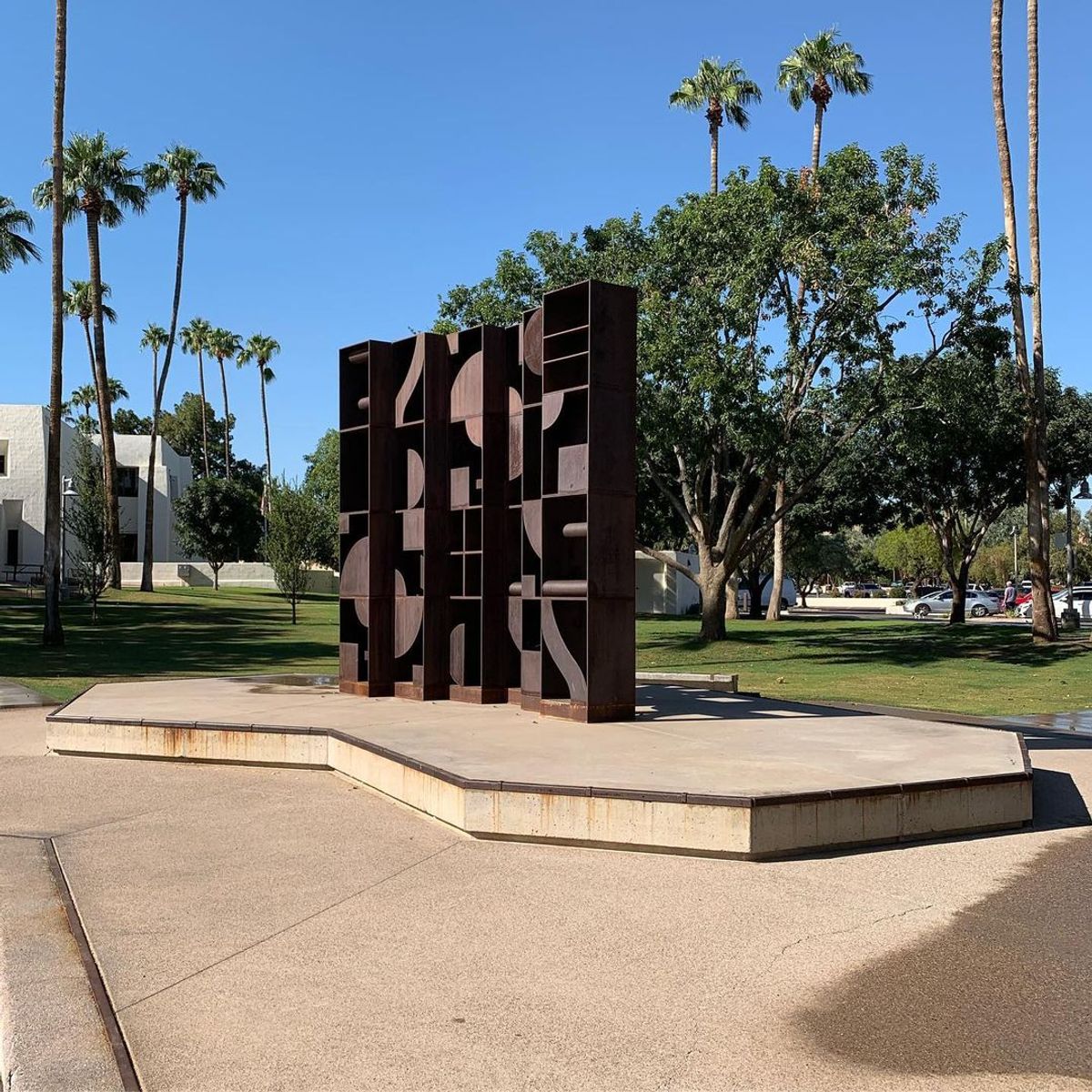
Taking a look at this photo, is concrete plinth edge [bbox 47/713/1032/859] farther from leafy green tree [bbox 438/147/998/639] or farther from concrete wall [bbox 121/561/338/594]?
concrete wall [bbox 121/561/338/594]

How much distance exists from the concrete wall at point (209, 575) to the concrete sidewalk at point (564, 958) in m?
53.7

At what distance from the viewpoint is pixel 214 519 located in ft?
197

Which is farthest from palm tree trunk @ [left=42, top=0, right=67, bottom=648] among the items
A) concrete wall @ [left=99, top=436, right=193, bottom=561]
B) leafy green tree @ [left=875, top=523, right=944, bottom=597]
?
leafy green tree @ [left=875, top=523, right=944, bottom=597]

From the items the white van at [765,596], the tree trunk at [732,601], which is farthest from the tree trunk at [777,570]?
the white van at [765,596]

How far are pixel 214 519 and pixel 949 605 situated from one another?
3789 cm

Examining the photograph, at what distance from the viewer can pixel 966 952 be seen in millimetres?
5328

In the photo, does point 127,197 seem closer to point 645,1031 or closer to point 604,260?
point 604,260

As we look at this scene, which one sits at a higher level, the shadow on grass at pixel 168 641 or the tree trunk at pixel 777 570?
the tree trunk at pixel 777 570

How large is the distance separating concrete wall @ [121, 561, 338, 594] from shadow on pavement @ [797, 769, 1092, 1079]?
55585 mm

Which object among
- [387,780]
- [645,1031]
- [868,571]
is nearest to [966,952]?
[645,1031]

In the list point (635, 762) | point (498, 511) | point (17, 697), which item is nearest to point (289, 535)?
point (17, 697)

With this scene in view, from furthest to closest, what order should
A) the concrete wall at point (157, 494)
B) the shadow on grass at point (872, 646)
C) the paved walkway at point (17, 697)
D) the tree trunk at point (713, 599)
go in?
the concrete wall at point (157, 494)
the tree trunk at point (713, 599)
the shadow on grass at point (872, 646)
the paved walkway at point (17, 697)

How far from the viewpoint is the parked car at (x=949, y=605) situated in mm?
53375

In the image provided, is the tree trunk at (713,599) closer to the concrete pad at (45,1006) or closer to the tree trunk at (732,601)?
the tree trunk at (732,601)
